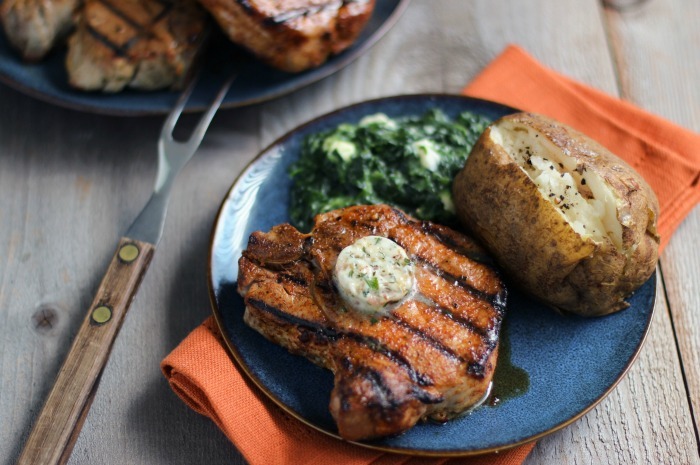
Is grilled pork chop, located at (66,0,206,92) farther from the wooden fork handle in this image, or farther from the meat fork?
the wooden fork handle

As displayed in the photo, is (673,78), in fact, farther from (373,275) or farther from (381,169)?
(373,275)

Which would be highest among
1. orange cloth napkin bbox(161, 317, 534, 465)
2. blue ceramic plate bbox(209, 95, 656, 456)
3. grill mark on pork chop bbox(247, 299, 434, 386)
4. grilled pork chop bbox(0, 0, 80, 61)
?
grilled pork chop bbox(0, 0, 80, 61)

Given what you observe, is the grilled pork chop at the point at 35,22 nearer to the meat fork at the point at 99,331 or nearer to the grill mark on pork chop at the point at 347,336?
the meat fork at the point at 99,331

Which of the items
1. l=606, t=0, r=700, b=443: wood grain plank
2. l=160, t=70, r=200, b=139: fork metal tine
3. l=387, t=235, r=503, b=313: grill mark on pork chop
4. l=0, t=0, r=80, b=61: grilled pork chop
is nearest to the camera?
l=387, t=235, r=503, b=313: grill mark on pork chop

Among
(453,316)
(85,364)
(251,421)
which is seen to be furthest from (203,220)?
(453,316)

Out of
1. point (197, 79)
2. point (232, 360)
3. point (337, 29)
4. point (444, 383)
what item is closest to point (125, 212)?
point (197, 79)

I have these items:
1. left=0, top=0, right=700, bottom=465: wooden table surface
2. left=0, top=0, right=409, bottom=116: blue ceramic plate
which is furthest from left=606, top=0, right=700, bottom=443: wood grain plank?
left=0, top=0, right=409, bottom=116: blue ceramic plate
